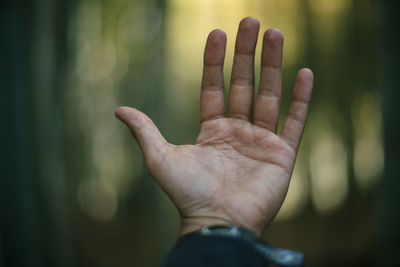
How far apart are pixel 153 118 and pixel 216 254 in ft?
6.22

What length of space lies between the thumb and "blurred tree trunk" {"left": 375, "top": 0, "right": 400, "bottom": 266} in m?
2.17

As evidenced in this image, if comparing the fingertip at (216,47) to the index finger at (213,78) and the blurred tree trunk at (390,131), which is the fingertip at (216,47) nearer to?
the index finger at (213,78)

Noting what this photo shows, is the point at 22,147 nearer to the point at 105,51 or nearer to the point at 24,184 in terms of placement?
the point at 24,184

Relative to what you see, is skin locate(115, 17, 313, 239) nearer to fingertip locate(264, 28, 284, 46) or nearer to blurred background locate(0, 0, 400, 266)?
fingertip locate(264, 28, 284, 46)

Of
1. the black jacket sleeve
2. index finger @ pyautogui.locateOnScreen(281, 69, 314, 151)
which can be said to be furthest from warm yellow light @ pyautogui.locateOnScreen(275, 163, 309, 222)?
the black jacket sleeve

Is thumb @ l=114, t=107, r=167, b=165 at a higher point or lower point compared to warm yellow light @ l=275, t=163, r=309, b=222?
higher

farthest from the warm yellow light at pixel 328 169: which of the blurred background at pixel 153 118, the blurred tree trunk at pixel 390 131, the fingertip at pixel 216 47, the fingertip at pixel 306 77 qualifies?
the fingertip at pixel 216 47

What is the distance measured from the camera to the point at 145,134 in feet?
2.90

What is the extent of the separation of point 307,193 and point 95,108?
1750 mm

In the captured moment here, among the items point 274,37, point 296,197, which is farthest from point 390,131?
point 274,37

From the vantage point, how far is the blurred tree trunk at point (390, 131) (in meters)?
2.43

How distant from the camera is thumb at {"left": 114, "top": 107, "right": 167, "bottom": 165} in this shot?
87cm

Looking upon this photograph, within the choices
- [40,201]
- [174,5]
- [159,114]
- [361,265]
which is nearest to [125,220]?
[40,201]

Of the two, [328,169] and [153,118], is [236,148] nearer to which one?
[153,118]
